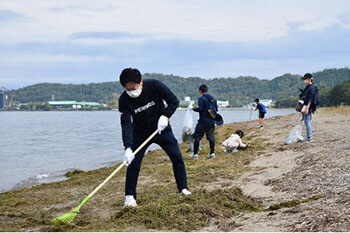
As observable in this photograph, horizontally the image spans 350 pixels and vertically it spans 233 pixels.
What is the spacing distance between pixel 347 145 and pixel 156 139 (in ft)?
17.1

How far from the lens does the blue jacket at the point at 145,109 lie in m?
5.71

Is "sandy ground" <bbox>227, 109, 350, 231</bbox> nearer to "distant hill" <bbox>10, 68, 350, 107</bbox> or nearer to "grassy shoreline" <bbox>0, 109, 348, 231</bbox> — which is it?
"grassy shoreline" <bbox>0, 109, 348, 231</bbox>

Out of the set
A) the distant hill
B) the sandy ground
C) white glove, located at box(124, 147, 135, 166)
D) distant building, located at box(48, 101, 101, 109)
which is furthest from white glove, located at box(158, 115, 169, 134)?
distant building, located at box(48, 101, 101, 109)

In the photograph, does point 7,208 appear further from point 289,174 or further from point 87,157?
point 87,157

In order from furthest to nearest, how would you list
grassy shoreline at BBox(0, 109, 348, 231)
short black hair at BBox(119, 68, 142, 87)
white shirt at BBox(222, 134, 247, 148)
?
white shirt at BBox(222, 134, 247, 148), short black hair at BBox(119, 68, 142, 87), grassy shoreline at BBox(0, 109, 348, 231)

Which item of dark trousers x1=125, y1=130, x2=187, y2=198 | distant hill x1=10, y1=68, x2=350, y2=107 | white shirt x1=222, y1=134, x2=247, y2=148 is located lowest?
white shirt x1=222, y1=134, x2=247, y2=148

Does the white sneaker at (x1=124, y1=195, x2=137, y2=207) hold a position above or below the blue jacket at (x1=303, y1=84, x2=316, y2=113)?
below

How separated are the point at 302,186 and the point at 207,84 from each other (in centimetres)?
13478

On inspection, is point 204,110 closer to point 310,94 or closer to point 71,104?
point 310,94

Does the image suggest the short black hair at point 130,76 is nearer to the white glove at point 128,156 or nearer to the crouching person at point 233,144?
the white glove at point 128,156

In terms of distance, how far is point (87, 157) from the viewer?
17781mm

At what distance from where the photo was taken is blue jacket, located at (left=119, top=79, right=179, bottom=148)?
18.7 feet

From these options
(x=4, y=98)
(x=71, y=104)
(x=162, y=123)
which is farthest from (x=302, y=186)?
(x=4, y=98)

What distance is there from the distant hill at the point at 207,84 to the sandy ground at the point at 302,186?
395ft
